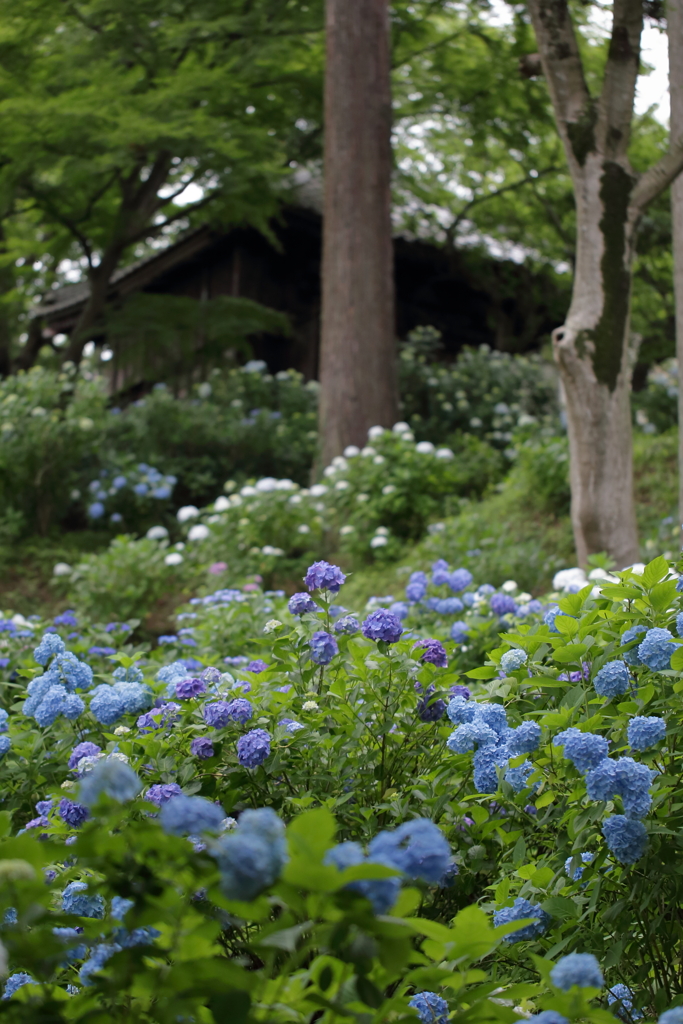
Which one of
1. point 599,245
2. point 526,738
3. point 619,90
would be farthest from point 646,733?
point 619,90

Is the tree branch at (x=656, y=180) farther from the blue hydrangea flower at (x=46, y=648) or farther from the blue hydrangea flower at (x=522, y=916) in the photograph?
the blue hydrangea flower at (x=522, y=916)

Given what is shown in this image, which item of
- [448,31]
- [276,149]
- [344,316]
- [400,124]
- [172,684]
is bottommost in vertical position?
[172,684]

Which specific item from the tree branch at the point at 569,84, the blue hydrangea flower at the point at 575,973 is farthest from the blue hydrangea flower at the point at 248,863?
the tree branch at the point at 569,84

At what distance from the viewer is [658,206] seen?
1138cm

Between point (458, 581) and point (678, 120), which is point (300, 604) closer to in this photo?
point (458, 581)

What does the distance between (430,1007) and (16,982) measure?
65 cm

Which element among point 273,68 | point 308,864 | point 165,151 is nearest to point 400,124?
point 273,68

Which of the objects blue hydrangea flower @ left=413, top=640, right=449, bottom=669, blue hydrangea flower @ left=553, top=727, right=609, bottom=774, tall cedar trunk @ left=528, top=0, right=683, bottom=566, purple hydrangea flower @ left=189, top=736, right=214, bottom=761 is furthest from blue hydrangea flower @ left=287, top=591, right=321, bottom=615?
tall cedar trunk @ left=528, top=0, right=683, bottom=566

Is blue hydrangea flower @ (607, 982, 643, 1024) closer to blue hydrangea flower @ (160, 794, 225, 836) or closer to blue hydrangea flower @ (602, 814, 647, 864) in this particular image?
blue hydrangea flower @ (602, 814, 647, 864)

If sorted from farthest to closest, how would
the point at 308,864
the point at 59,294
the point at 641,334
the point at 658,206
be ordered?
the point at 59,294, the point at 641,334, the point at 658,206, the point at 308,864

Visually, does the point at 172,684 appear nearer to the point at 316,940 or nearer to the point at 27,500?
the point at 316,940

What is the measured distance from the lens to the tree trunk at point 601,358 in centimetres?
443

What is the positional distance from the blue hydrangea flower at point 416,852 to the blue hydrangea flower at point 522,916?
0.77 m

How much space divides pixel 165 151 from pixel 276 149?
1376 mm
